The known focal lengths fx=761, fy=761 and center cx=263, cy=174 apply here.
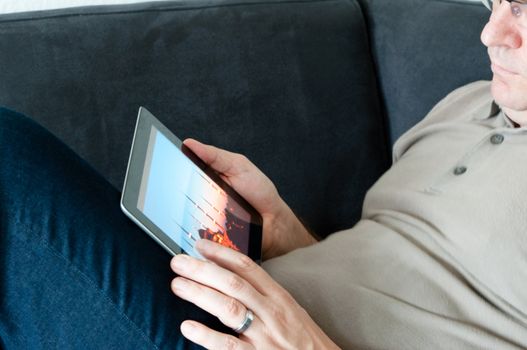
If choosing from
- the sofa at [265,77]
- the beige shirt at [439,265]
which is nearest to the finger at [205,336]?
the beige shirt at [439,265]

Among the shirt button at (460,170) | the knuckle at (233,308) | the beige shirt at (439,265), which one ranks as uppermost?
the knuckle at (233,308)

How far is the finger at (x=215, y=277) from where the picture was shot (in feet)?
2.77

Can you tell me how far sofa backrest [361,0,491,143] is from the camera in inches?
54.0

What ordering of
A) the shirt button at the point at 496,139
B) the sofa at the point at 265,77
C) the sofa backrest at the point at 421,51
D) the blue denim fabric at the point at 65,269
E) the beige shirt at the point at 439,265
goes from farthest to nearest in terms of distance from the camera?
the sofa backrest at the point at 421,51
the sofa at the point at 265,77
the shirt button at the point at 496,139
the beige shirt at the point at 439,265
the blue denim fabric at the point at 65,269

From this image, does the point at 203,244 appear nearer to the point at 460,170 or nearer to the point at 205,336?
the point at 205,336

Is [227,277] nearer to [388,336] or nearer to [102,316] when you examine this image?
[102,316]

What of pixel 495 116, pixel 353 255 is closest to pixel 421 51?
pixel 495 116

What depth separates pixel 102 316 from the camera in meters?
0.83

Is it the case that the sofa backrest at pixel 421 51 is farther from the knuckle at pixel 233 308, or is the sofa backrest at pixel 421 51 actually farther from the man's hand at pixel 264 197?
the knuckle at pixel 233 308

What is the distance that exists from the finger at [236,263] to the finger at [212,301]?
0.14ft

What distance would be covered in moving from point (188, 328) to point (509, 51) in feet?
1.89

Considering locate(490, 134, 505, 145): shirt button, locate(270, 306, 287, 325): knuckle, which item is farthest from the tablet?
locate(490, 134, 505, 145): shirt button

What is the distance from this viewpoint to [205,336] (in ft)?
2.74

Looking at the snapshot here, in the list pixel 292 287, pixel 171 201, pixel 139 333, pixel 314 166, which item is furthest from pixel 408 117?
pixel 139 333
